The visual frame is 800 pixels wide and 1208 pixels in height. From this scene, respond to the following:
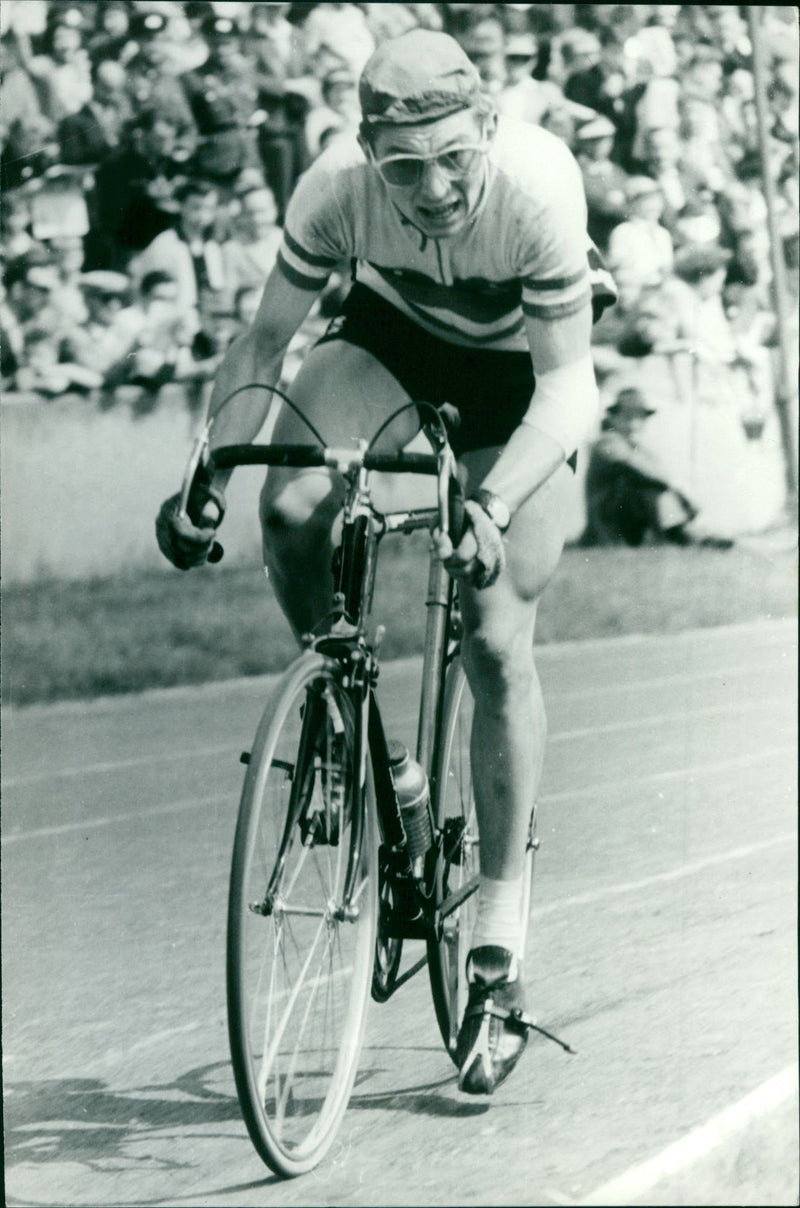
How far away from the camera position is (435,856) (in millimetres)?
3422

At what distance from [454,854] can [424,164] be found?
141 cm

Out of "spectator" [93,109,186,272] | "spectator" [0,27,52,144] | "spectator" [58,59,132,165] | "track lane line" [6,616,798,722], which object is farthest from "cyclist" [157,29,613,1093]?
"spectator" [0,27,52,144]

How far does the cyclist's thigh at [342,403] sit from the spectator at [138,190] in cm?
64

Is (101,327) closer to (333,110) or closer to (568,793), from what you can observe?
(333,110)

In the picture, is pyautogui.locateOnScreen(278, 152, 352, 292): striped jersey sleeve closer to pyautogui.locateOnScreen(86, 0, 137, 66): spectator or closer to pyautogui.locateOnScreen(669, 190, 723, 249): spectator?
pyautogui.locateOnScreen(86, 0, 137, 66): spectator

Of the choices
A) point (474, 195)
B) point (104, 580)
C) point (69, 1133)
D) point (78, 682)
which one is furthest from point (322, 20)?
point (69, 1133)

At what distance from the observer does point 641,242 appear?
3936 mm

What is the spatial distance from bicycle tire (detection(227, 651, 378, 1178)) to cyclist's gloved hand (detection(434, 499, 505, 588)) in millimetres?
276

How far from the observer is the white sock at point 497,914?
11.9ft

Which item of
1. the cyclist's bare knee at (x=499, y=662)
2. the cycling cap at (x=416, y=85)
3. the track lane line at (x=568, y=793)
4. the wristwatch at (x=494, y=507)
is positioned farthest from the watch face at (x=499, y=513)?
the track lane line at (x=568, y=793)

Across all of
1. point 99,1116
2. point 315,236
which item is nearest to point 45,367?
point 315,236

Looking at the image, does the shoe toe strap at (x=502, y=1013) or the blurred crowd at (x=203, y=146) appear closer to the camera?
the shoe toe strap at (x=502, y=1013)

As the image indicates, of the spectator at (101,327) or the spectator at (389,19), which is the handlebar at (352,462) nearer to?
the spectator at (101,327)

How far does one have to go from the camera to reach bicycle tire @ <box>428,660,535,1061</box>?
353cm
